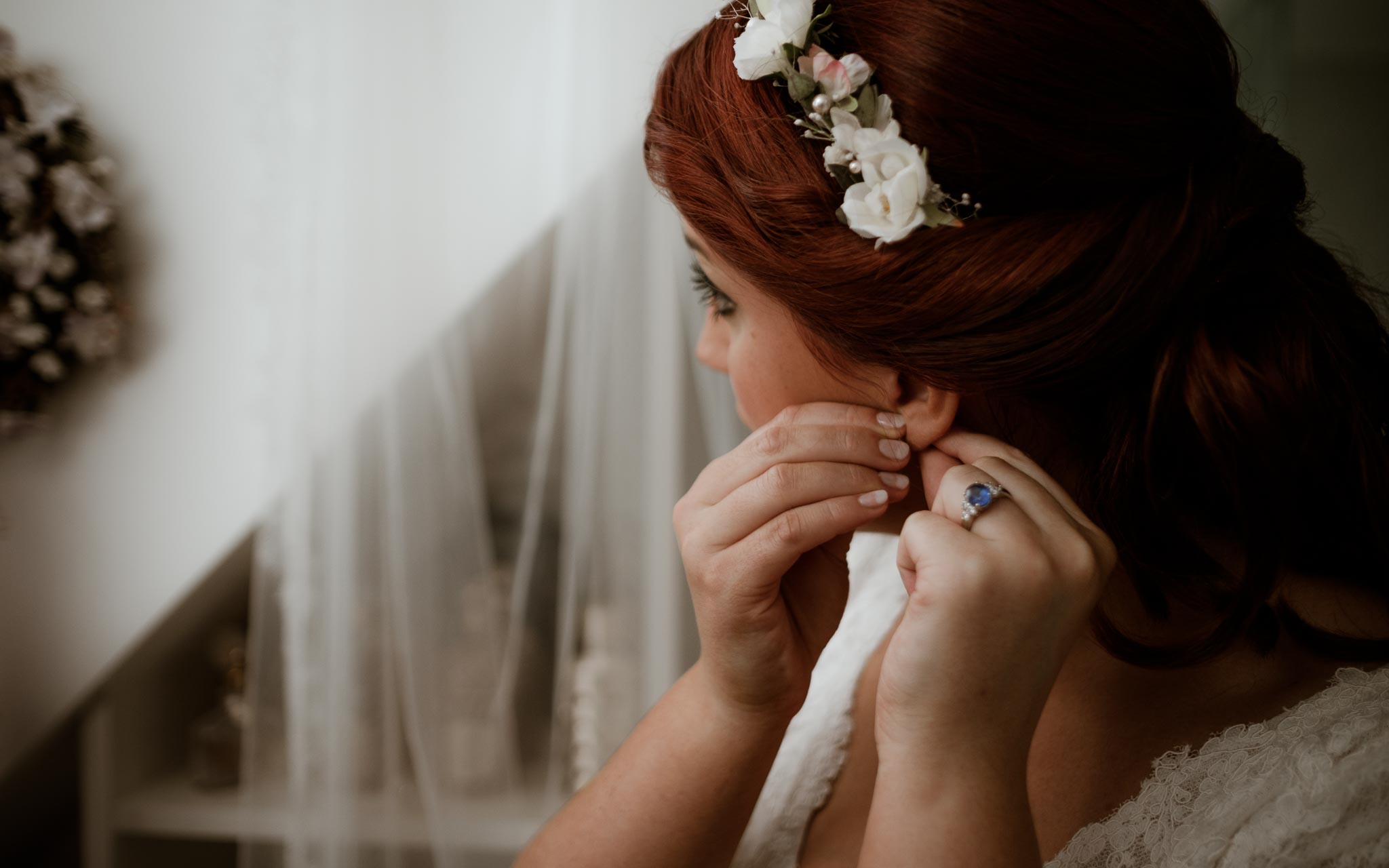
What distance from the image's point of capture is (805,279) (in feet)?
2.32

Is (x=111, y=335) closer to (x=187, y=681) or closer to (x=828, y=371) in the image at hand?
(x=187, y=681)

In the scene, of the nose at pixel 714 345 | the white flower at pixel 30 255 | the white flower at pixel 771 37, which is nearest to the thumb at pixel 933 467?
the nose at pixel 714 345

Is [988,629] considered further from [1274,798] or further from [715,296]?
[715,296]

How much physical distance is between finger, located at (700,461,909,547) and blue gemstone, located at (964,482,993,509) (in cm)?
11

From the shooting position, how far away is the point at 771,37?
69 centimetres

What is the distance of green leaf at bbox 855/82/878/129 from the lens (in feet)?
2.15

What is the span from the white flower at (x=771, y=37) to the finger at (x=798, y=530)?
36cm

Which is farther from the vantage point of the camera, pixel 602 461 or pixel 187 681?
pixel 187 681

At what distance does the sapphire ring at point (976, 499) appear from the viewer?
0.61m

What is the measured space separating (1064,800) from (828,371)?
1.46 ft

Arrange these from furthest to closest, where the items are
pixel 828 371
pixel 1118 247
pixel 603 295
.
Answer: pixel 603 295, pixel 828 371, pixel 1118 247

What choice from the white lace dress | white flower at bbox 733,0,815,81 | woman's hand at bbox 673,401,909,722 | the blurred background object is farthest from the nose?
the white lace dress

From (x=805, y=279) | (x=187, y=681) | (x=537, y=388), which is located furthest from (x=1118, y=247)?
(x=187, y=681)

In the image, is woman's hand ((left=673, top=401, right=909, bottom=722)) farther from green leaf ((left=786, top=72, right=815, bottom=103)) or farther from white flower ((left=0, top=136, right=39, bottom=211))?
white flower ((left=0, top=136, right=39, bottom=211))
